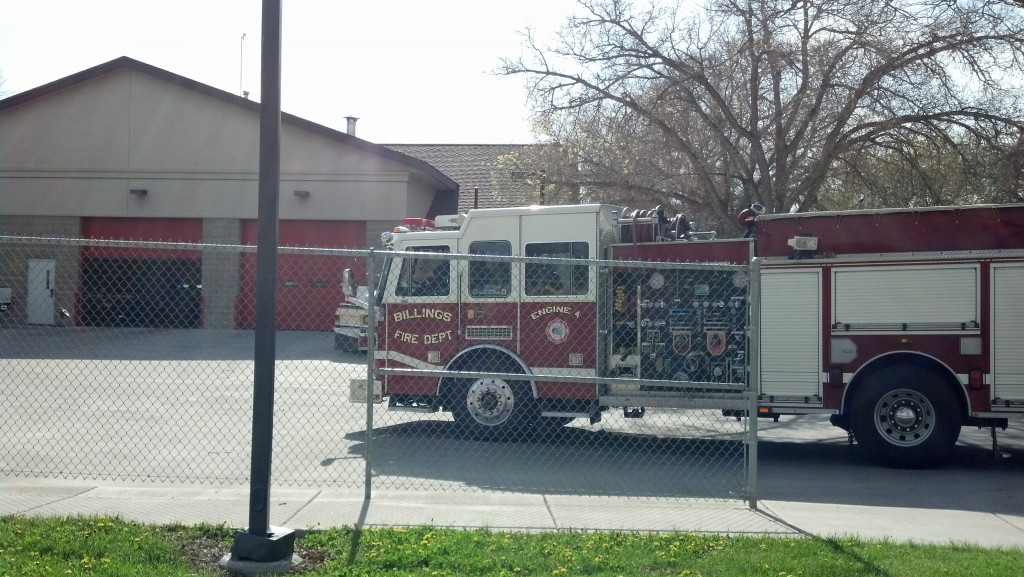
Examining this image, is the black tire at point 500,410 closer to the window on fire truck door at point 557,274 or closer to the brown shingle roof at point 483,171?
the window on fire truck door at point 557,274

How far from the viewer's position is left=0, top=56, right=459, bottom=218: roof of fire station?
27203 mm

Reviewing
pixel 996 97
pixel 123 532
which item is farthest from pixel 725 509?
pixel 996 97

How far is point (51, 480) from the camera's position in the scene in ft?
28.7

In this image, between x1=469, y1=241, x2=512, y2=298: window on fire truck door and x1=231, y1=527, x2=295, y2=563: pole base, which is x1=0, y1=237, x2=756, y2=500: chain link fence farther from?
x1=231, y1=527, x2=295, y2=563: pole base

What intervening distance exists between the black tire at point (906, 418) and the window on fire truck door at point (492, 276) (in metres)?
4.14

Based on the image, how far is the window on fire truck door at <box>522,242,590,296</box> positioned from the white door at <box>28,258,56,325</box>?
18.9 meters

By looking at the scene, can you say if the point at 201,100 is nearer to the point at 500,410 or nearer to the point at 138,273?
the point at 138,273

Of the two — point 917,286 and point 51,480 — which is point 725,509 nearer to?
point 917,286

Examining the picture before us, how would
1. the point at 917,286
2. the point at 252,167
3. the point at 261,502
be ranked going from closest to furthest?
the point at 261,502 < the point at 917,286 < the point at 252,167

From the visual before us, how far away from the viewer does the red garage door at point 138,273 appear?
21844 millimetres

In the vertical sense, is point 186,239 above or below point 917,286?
above

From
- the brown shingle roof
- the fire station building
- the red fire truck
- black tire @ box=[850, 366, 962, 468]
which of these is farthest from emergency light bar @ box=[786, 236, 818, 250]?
the fire station building

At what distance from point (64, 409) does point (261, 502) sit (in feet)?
24.0

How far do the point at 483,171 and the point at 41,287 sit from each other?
1496cm
